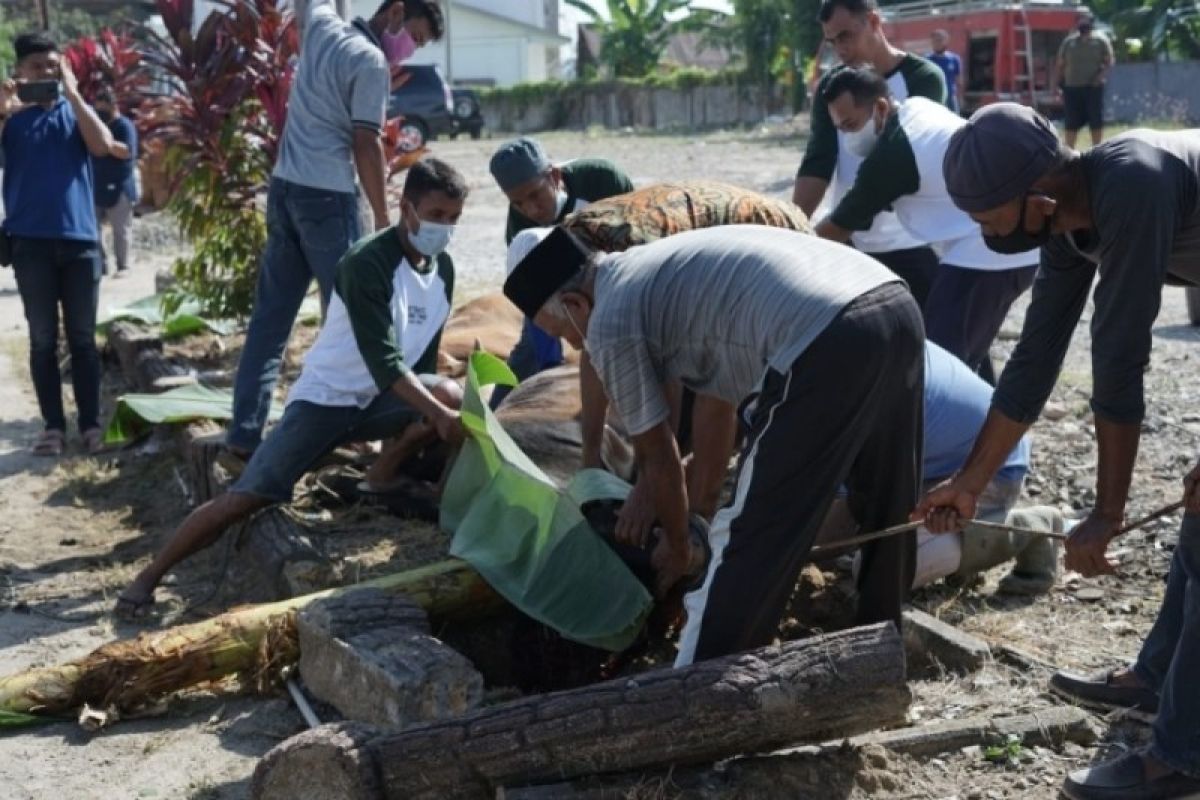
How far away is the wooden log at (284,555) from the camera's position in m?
5.61

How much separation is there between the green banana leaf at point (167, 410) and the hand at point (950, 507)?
407 cm

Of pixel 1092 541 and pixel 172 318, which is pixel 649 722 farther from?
pixel 172 318

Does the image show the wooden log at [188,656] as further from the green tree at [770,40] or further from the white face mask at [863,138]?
the green tree at [770,40]

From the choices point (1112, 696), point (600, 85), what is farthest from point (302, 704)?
point (600, 85)

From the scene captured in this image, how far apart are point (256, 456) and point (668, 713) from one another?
2544 millimetres

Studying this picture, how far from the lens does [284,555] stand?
19.1 feet

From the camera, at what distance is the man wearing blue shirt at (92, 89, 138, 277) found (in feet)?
40.8

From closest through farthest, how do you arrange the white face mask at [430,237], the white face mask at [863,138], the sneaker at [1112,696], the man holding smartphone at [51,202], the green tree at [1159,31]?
the sneaker at [1112,696]
the white face mask at [430,237]
the white face mask at [863,138]
the man holding smartphone at [51,202]
the green tree at [1159,31]

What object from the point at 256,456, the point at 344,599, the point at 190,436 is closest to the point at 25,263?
the point at 190,436

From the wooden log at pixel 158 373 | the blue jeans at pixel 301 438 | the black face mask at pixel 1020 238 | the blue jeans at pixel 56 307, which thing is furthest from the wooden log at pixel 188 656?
the wooden log at pixel 158 373

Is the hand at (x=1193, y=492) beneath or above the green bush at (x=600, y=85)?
beneath

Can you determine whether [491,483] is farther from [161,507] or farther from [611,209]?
[161,507]

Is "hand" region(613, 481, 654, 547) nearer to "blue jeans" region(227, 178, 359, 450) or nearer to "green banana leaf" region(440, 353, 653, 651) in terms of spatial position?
"green banana leaf" region(440, 353, 653, 651)

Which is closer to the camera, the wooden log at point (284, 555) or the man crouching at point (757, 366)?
the man crouching at point (757, 366)
